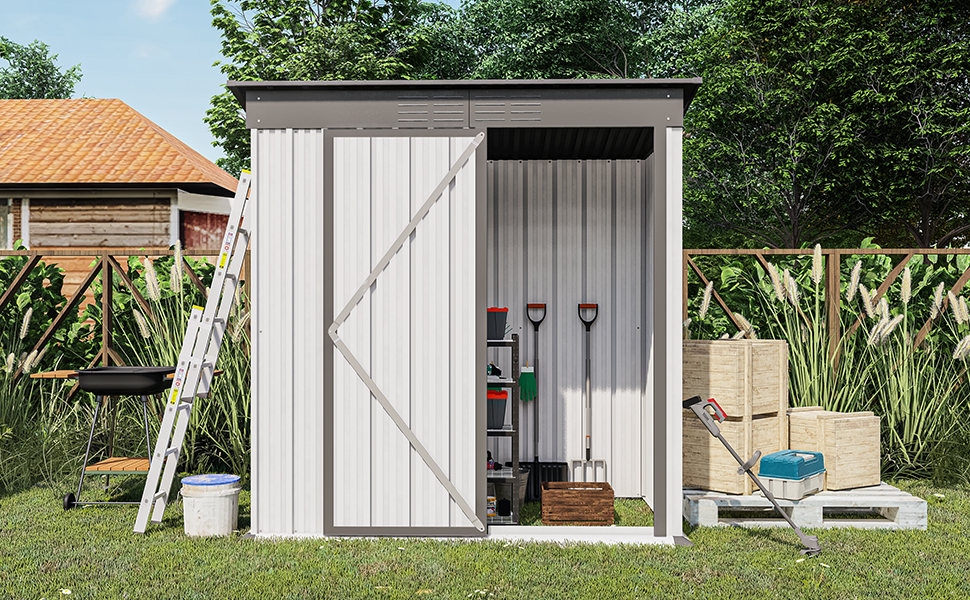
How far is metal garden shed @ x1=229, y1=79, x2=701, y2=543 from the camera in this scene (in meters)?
4.40

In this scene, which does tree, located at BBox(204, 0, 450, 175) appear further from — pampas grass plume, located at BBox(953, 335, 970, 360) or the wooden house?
pampas grass plume, located at BBox(953, 335, 970, 360)

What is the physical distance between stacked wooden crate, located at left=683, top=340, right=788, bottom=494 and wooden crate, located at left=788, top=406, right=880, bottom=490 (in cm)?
12

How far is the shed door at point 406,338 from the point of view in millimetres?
4398

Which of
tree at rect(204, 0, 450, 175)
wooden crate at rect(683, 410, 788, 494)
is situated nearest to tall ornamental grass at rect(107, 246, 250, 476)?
wooden crate at rect(683, 410, 788, 494)

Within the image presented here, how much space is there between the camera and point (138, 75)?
14.1 meters

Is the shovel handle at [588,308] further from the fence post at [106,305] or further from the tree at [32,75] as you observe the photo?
the tree at [32,75]

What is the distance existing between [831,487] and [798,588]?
4.75ft

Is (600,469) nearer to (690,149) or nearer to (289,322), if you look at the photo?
(289,322)

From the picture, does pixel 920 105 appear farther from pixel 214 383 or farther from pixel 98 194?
pixel 98 194

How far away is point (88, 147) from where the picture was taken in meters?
13.9

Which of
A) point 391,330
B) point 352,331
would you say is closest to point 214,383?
point 352,331

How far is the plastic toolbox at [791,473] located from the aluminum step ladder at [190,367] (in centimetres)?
345

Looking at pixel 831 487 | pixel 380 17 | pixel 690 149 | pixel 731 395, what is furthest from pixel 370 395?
pixel 380 17

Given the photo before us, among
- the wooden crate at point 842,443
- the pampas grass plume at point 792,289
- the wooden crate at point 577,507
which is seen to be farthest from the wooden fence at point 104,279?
the wooden crate at point 842,443
